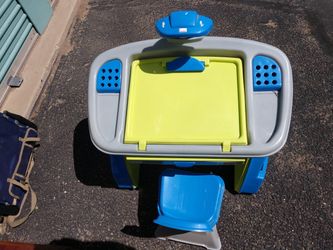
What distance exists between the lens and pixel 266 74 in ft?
4.82

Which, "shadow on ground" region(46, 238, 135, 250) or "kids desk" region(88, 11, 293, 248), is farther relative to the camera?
"shadow on ground" region(46, 238, 135, 250)

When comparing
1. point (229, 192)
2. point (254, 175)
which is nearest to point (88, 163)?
point (229, 192)

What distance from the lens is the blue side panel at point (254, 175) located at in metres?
1.62

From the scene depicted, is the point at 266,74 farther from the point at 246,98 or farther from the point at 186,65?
the point at 186,65

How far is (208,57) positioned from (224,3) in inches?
59.9

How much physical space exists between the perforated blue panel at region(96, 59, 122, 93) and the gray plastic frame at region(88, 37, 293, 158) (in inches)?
0.8

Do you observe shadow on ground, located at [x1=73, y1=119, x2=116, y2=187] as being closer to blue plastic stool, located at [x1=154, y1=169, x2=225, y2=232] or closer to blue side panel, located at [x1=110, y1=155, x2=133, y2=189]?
blue side panel, located at [x1=110, y1=155, x2=133, y2=189]

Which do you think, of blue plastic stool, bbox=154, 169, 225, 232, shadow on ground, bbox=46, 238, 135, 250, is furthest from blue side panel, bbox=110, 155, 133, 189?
shadow on ground, bbox=46, 238, 135, 250

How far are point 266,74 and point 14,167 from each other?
1506 mm

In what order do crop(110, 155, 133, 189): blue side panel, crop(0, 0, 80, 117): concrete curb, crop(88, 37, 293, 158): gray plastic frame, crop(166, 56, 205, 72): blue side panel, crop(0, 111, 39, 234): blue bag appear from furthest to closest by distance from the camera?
1. crop(0, 0, 80, 117): concrete curb
2. crop(0, 111, 39, 234): blue bag
3. crop(110, 155, 133, 189): blue side panel
4. crop(166, 56, 205, 72): blue side panel
5. crop(88, 37, 293, 158): gray plastic frame

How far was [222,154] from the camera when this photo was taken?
4.55ft

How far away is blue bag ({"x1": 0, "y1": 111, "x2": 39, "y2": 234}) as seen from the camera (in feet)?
6.14

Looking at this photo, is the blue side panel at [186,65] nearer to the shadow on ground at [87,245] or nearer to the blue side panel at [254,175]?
the blue side panel at [254,175]

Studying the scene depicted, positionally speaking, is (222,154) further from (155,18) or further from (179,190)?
(155,18)
